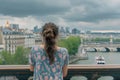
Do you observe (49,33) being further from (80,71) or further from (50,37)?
(80,71)

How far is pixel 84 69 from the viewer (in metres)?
4.31

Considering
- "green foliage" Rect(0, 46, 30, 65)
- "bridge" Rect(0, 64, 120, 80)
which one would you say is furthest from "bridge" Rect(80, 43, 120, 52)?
"bridge" Rect(0, 64, 120, 80)

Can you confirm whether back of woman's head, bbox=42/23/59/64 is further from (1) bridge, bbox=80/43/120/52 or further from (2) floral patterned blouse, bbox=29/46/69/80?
(1) bridge, bbox=80/43/120/52

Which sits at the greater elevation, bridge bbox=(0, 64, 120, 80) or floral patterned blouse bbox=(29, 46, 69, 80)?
floral patterned blouse bbox=(29, 46, 69, 80)

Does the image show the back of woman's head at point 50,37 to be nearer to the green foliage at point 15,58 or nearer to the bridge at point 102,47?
the green foliage at point 15,58

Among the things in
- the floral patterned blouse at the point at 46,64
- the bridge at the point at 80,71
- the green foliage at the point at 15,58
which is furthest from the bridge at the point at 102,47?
the floral patterned blouse at the point at 46,64

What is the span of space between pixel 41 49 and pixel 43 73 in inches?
5.7

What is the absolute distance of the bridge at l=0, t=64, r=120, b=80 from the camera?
4.21 meters

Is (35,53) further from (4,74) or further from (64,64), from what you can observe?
(4,74)

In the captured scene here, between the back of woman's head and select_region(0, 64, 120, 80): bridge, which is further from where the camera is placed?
select_region(0, 64, 120, 80): bridge

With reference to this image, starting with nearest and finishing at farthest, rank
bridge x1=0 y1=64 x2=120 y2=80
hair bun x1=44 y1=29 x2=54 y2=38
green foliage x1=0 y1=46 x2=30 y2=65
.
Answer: hair bun x1=44 y1=29 x2=54 y2=38
bridge x1=0 y1=64 x2=120 y2=80
green foliage x1=0 y1=46 x2=30 y2=65

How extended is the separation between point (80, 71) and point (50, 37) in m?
2.04

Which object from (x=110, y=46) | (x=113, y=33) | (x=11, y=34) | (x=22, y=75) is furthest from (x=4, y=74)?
(x=113, y=33)

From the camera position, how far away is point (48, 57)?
235 centimetres
